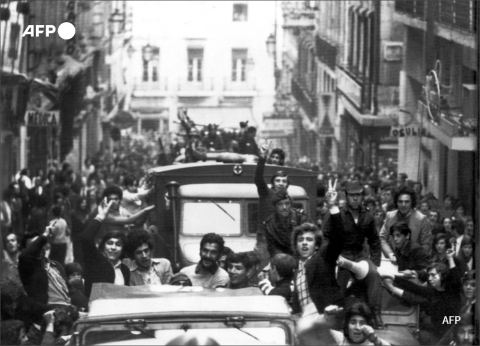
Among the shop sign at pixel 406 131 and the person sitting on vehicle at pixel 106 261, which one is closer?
the person sitting on vehicle at pixel 106 261

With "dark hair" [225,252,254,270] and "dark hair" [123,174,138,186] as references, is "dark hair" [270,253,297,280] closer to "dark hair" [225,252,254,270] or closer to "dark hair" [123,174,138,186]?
"dark hair" [225,252,254,270]

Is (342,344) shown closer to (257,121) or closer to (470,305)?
(470,305)

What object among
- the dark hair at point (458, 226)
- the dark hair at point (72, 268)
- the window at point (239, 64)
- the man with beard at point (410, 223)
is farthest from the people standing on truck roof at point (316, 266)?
the dark hair at point (72, 268)

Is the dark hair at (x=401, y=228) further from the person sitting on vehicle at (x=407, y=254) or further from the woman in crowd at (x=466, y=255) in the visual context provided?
the woman in crowd at (x=466, y=255)

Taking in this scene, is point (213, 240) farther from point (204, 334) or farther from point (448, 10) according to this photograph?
point (448, 10)

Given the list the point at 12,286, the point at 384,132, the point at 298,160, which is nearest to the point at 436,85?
the point at 384,132

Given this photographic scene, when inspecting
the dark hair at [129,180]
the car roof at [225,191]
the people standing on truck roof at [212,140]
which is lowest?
the car roof at [225,191]

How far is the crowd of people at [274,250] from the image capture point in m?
4.33


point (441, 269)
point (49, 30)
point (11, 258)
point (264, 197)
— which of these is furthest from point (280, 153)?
point (11, 258)

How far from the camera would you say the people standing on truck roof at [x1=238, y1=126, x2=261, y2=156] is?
4941mm

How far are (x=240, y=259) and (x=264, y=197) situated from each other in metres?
0.35

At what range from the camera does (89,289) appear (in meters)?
4.44

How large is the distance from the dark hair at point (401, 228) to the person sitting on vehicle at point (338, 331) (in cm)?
44

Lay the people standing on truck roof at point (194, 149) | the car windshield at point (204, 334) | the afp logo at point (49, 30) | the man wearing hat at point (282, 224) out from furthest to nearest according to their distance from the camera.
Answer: the people standing on truck roof at point (194, 149) < the afp logo at point (49, 30) < the man wearing hat at point (282, 224) < the car windshield at point (204, 334)
